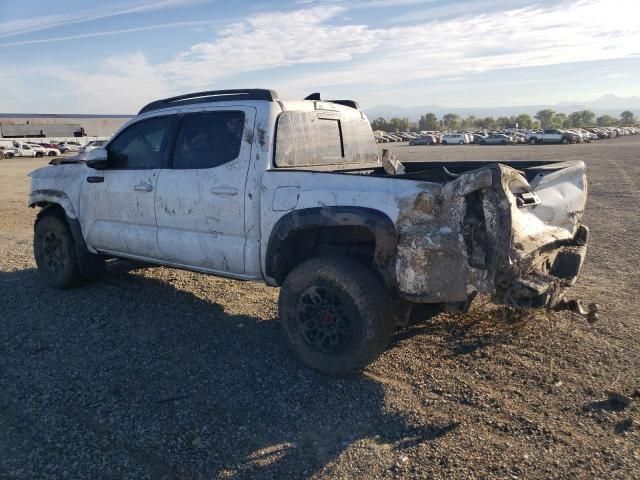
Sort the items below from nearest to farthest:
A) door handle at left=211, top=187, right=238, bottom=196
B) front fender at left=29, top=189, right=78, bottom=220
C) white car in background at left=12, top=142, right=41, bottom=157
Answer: door handle at left=211, top=187, right=238, bottom=196
front fender at left=29, top=189, right=78, bottom=220
white car in background at left=12, top=142, right=41, bottom=157

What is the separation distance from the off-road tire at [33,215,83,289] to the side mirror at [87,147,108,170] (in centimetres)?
106

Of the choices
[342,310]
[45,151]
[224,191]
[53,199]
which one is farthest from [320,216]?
[45,151]

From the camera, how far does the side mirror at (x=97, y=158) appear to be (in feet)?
18.3

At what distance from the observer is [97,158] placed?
5582mm

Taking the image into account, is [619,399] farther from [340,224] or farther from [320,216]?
[320,216]

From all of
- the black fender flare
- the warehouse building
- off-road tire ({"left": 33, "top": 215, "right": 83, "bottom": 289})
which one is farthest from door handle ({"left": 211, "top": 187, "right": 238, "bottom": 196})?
the warehouse building

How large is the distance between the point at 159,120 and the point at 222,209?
4.57 feet

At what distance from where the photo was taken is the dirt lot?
10.2ft

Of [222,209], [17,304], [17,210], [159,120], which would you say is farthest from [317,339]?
[17,210]

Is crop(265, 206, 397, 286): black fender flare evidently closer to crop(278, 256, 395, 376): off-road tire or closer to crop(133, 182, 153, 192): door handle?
crop(278, 256, 395, 376): off-road tire

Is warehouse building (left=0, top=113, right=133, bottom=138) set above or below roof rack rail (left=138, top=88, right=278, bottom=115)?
above

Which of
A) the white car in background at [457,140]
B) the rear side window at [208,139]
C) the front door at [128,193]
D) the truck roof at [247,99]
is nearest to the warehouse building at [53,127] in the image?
the white car in background at [457,140]

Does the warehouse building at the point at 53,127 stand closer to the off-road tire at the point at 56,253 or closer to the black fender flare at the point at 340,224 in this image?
the off-road tire at the point at 56,253

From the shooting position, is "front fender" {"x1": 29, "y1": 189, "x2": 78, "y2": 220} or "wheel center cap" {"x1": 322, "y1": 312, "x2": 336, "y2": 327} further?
"front fender" {"x1": 29, "y1": 189, "x2": 78, "y2": 220}
